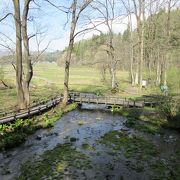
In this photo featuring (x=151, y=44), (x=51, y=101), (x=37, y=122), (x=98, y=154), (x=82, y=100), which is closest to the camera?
(x=98, y=154)

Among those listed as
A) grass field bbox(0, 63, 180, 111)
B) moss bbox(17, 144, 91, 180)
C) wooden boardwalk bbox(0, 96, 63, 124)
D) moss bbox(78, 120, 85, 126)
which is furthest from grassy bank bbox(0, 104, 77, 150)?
grass field bbox(0, 63, 180, 111)

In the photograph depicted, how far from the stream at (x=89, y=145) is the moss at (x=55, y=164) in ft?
1.22

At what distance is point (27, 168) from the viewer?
13695 millimetres

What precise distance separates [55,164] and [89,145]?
4134 mm

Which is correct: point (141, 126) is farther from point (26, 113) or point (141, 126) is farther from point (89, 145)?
point (26, 113)

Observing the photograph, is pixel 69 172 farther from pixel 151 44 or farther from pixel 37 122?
pixel 151 44

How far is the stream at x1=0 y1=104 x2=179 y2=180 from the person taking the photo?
13348 millimetres

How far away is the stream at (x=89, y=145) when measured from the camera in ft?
43.8

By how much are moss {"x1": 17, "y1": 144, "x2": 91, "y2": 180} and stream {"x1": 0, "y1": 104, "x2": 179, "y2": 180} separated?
14.6 inches

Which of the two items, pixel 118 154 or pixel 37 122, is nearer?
pixel 118 154

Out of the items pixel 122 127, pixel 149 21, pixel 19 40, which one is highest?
pixel 149 21

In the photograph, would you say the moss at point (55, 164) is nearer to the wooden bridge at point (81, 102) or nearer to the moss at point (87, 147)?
the moss at point (87, 147)

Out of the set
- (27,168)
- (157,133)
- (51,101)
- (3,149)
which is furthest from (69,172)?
(51,101)

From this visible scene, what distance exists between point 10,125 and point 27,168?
670 cm
